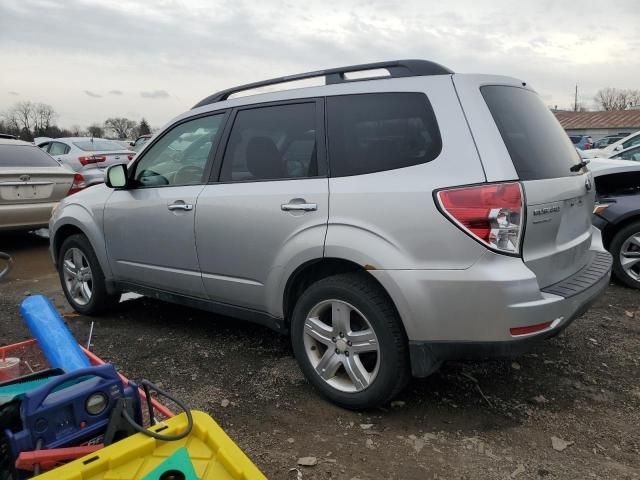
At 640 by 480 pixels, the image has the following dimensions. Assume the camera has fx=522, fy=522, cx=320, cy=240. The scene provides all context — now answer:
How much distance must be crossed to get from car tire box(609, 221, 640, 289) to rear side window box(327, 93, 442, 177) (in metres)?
3.54

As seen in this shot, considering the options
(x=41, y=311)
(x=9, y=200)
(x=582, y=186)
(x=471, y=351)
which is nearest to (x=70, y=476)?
(x=41, y=311)

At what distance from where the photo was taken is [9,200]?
6.83 metres

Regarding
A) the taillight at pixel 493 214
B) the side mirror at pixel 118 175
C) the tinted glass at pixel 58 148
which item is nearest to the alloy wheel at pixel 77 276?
the side mirror at pixel 118 175

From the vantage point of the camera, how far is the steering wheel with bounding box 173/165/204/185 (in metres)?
3.61

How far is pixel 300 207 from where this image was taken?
2.92 meters

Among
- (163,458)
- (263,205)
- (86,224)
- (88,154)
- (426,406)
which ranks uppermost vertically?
(88,154)

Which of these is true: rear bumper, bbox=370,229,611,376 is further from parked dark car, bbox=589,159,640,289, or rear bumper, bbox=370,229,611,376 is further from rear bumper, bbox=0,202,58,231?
rear bumper, bbox=0,202,58,231

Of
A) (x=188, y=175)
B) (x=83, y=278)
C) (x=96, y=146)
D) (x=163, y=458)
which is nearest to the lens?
(x=163, y=458)

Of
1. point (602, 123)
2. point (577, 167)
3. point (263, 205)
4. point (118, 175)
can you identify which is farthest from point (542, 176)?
point (602, 123)

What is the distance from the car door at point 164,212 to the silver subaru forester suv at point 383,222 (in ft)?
0.06

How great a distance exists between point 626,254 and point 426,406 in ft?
11.2

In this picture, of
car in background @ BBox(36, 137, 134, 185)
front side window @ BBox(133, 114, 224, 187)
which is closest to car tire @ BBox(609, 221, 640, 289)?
front side window @ BBox(133, 114, 224, 187)

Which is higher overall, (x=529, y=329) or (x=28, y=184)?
(x=28, y=184)

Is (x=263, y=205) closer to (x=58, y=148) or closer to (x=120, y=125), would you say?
(x=58, y=148)
